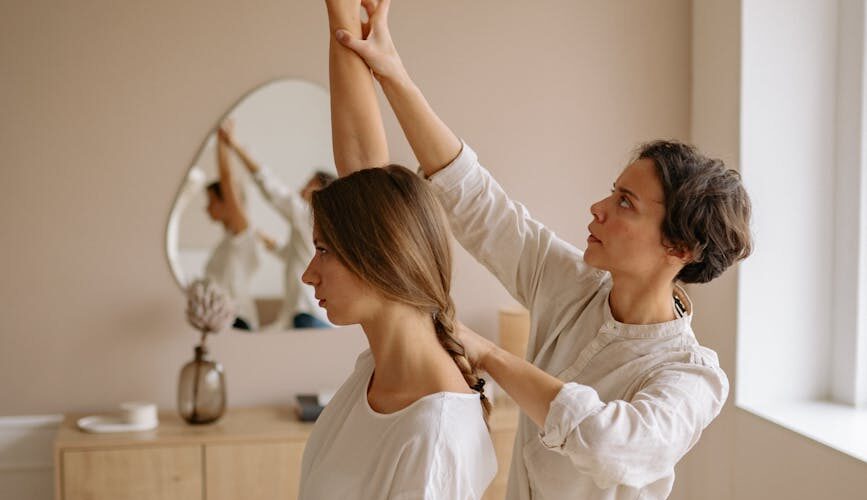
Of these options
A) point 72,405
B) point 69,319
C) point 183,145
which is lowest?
point 72,405

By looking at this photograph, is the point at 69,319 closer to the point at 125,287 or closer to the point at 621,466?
the point at 125,287

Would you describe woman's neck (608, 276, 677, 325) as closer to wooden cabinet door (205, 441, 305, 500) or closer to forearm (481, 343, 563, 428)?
forearm (481, 343, 563, 428)

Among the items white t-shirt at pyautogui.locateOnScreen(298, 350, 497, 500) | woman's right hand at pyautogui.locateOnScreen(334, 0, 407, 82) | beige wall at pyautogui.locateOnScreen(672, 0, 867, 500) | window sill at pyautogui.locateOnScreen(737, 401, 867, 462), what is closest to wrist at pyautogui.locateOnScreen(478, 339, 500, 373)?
white t-shirt at pyautogui.locateOnScreen(298, 350, 497, 500)

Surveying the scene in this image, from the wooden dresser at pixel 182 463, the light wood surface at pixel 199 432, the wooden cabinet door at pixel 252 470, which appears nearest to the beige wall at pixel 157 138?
the light wood surface at pixel 199 432

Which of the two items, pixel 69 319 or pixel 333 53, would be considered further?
pixel 69 319

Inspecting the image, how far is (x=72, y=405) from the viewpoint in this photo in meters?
3.18

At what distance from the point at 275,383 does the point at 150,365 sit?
16.9 inches

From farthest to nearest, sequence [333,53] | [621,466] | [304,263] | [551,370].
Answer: [304,263] → [551,370] → [333,53] → [621,466]

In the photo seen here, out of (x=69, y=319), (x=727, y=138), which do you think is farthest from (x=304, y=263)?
(x=727, y=138)

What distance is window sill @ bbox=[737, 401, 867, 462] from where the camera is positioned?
261 centimetres

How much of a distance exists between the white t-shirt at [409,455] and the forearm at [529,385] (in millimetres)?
78

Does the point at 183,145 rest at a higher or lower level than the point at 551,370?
higher

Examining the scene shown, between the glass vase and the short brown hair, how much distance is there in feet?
6.12

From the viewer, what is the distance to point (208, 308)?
305cm
